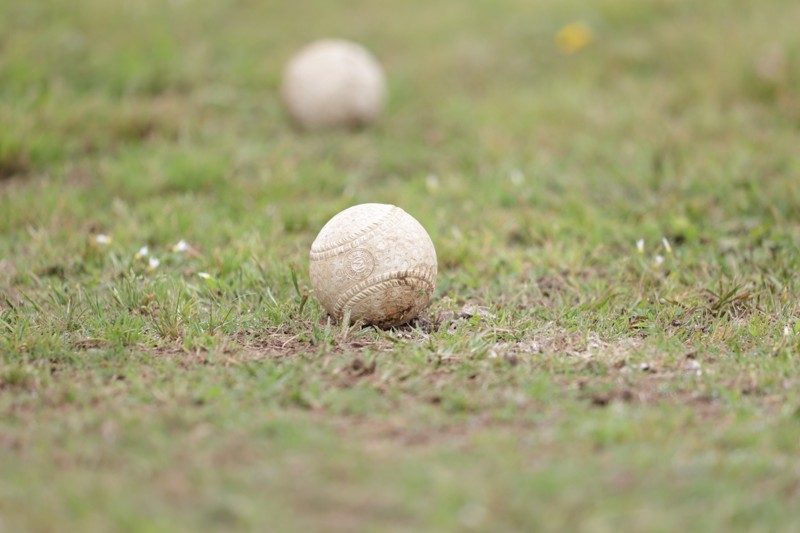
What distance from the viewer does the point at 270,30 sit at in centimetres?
1068

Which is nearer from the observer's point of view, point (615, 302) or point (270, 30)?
point (615, 302)

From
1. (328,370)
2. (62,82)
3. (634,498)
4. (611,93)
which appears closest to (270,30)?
(62,82)

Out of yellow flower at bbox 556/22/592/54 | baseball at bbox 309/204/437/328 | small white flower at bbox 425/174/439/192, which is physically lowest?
small white flower at bbox 425/174/439/192

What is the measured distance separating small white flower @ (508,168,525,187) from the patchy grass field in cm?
5

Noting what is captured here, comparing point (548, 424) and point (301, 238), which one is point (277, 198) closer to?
point (301, 238)

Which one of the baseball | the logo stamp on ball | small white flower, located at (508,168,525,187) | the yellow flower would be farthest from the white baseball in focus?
the logo stamp on ball

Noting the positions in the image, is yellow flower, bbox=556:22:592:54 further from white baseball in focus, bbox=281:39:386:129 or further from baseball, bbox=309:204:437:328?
baseball, bbox=309:204:437:328

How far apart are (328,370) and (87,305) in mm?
1685

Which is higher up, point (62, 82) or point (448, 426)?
point (62, 82)

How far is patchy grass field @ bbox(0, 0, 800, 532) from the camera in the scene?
10.5 ft

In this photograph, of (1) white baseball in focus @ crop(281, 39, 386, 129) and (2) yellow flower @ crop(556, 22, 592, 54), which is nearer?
(1) white baseball in focus @ crop(281, 39, 386, 129)

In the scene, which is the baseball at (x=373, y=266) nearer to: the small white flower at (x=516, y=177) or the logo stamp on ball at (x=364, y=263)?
the logo stamp on ball at (x=364, y=263)

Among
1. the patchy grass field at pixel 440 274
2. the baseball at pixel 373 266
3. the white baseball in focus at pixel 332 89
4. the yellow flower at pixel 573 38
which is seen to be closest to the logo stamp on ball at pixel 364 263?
the baseball at pixel 373 266

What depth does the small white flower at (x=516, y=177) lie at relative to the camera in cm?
717
